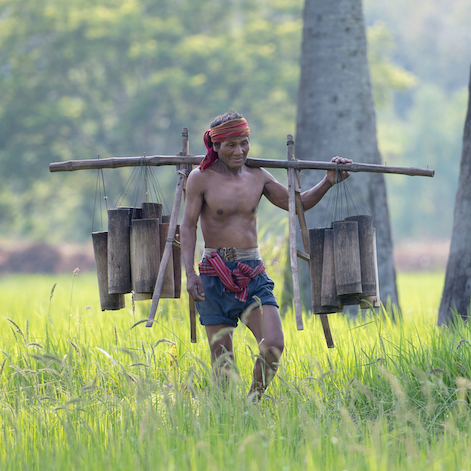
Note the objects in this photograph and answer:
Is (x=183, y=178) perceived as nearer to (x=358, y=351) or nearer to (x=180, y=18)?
(x=358, y=351)

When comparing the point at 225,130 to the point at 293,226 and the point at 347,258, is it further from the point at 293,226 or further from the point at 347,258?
the point at 347,258

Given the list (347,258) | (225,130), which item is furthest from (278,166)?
(347,258)

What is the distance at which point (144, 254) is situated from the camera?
4520mm

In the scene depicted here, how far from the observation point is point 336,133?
7.71 metres

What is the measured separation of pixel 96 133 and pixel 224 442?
25.9 m

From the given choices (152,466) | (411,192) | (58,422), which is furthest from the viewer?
(411,192)

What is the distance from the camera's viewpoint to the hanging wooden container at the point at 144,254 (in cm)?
452

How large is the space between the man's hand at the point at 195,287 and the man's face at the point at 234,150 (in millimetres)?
806

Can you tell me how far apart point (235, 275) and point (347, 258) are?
77 centimetres

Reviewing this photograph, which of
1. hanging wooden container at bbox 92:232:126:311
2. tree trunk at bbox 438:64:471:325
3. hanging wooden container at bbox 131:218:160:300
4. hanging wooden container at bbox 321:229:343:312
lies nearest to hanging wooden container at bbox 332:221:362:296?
hanging wooden container at bbox 321:229:343:312

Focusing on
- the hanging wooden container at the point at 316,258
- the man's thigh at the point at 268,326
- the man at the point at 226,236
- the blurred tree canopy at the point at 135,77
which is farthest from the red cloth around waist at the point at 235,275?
the blurred tree canopy at the point at 135,77

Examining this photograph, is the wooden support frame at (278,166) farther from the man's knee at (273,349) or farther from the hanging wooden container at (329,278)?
the man's knee at (273,349)

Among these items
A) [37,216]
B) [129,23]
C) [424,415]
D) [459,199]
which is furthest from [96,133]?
[424,415]

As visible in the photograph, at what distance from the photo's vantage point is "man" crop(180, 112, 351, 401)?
4316mm
